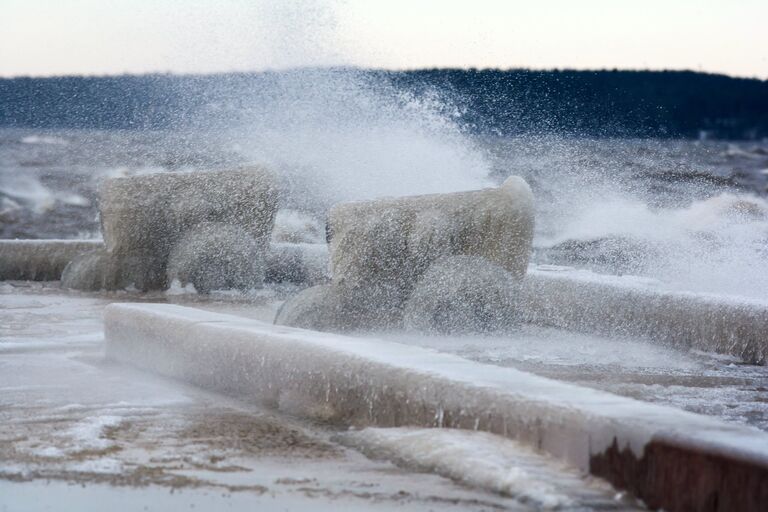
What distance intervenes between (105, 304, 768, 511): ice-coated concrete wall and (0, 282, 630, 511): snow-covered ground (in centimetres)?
9

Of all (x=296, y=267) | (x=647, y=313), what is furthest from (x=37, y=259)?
(x=647, y=313)

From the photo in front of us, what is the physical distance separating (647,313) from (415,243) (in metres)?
1.54

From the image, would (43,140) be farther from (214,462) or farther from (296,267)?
(214,462)

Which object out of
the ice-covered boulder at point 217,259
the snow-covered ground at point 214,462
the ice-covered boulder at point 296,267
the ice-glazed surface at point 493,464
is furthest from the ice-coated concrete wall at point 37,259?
the ice-glazed surface at point 493,464

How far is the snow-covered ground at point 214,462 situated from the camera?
3.50 m

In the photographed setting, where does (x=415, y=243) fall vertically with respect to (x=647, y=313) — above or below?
above

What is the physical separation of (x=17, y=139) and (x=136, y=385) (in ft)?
152

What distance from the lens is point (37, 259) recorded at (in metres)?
13.0

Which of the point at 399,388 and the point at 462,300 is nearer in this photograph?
the point at 399,388

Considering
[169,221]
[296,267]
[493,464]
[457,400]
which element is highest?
[169,221]

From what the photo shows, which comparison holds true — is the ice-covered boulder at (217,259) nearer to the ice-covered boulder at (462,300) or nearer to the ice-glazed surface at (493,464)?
the ice-covered boulder at (462,300)

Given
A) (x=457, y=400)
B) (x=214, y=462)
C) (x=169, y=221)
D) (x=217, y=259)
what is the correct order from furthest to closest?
(x=169, y=221) < (x=217, y=259) < (x=457, y=400) < (x=214, y=462)

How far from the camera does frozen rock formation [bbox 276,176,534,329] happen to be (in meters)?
7.99

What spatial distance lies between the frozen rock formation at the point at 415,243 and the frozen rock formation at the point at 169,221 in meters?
3.70
